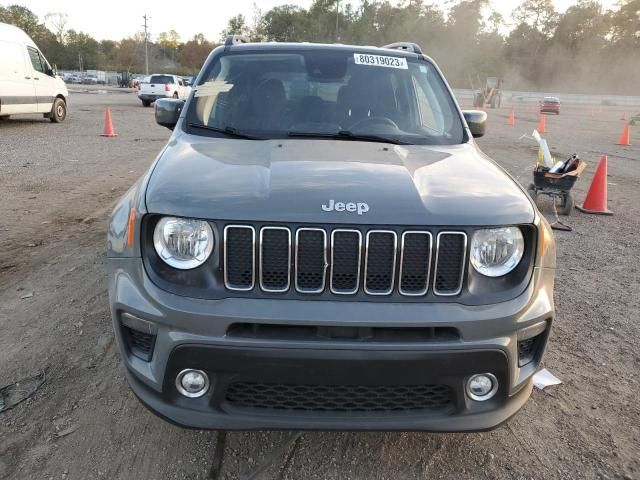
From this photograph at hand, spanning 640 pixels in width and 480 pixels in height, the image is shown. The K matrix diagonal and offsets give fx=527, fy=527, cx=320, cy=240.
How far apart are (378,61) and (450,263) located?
207cm

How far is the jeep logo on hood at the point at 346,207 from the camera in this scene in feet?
6.70

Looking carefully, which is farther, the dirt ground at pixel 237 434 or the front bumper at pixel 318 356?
the dirt ground at pixel 237 434

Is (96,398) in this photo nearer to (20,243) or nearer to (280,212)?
(280,212)

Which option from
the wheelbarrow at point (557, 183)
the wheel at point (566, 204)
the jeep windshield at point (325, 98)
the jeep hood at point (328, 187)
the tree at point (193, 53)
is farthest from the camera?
the tree at point (193, 53)

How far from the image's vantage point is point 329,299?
203 cm

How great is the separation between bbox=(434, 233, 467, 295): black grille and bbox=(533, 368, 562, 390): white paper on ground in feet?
4.45

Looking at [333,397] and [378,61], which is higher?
[378,61]

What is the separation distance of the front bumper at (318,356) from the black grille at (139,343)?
2 centimetres

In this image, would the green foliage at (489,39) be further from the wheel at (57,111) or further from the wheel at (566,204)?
the wheel at (566,204)

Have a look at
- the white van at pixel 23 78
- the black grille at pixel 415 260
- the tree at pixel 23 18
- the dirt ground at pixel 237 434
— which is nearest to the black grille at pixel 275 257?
the black grille at pixel 415 260

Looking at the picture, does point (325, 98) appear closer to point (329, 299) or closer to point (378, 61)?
point (378, 61)

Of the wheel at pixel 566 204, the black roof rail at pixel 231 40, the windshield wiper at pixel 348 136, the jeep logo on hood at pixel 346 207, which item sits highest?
the black roof rail at pixel 231 40

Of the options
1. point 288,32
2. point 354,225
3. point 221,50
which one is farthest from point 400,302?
point 288,32

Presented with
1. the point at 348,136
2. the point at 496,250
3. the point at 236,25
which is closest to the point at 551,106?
the point at 348,136
